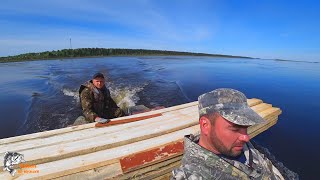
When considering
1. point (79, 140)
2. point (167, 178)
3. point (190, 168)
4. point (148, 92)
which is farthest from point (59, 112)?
point (190, 168)

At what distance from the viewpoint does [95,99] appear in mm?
7266

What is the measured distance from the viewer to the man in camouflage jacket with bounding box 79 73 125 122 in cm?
691

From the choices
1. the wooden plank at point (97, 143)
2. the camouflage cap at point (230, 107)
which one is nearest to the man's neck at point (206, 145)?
the camouflage cap at point (230, 107)

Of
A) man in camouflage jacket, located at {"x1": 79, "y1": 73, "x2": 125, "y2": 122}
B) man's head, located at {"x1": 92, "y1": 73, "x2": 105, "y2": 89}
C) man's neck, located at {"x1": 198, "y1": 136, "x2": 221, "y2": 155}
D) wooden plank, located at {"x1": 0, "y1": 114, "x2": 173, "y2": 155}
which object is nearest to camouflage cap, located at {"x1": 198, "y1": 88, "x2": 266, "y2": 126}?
man's neck, located at {"x1": 198, "y1": 136, "x2": 221, "y2": 155}

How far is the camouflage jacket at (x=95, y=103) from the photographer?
6910 millimetres

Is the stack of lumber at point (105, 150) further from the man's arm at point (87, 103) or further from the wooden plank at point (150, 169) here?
the man's arm at point (87, 103)

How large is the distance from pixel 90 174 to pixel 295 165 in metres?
5.09

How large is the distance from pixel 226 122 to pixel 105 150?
246 centimetres

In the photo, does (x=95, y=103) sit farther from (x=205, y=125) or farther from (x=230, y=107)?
(x=230, y=107)

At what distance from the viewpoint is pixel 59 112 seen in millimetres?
10383

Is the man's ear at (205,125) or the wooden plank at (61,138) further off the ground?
the man's ear at (205,125)

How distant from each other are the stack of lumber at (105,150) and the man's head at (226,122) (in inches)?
73.3

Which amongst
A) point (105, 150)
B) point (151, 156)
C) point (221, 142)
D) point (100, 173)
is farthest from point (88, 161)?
point (221, 142)

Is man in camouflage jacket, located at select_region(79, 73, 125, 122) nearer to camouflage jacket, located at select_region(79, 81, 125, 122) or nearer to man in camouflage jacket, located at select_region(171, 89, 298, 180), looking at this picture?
camouflage jacket, located at select_region(79, 81, 125, 122)
